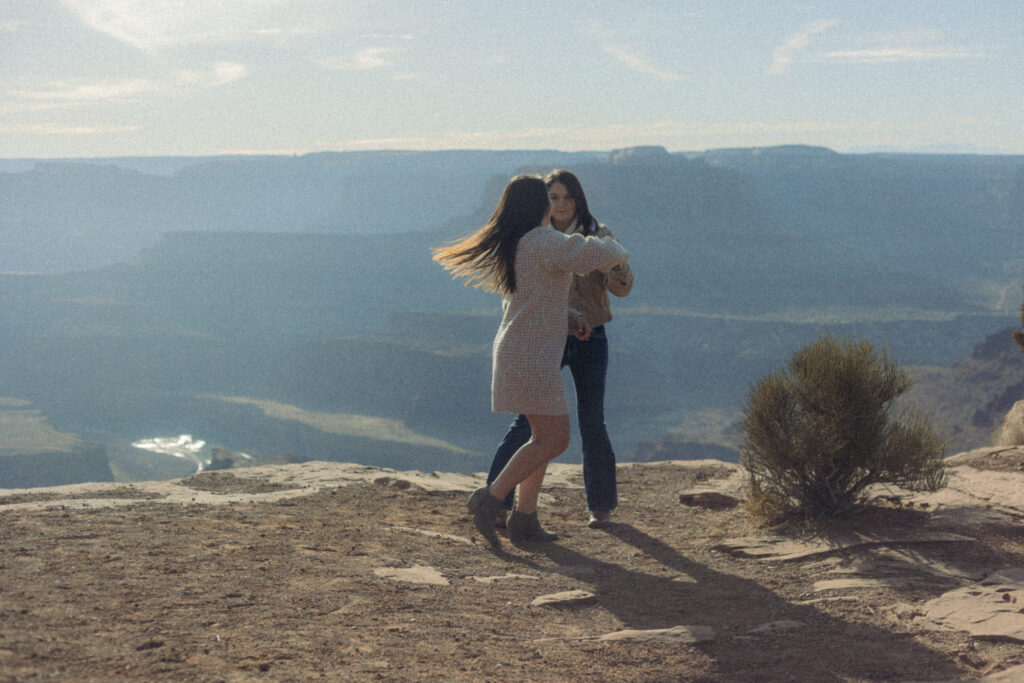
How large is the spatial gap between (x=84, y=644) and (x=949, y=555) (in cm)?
333

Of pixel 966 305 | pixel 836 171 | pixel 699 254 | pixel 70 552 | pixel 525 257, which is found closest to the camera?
pixel 70 552

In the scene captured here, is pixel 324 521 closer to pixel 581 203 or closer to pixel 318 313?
pixel 581 203

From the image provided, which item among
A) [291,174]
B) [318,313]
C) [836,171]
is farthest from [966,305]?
[291,174]

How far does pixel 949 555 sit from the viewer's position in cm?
386

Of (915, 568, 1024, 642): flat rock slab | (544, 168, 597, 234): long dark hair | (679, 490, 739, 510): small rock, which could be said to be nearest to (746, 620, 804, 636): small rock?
(915, 568, 1024, 642): flat rock slab

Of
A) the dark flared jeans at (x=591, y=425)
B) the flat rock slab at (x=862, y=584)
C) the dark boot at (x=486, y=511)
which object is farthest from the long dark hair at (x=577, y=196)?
the flat rock slab at (x=862, y=584)

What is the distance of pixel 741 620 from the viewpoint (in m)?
3.32

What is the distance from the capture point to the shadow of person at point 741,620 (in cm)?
275

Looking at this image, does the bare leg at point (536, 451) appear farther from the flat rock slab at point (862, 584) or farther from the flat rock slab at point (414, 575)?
the flat rock slab at point (862, 584)

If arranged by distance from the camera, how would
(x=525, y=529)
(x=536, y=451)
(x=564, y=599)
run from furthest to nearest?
(x=525, y=529) < (x=536, y=451) < (x=564, y=599)

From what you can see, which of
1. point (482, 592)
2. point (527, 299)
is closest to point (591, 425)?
point (527, 299)

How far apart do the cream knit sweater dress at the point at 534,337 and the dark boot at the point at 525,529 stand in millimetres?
689

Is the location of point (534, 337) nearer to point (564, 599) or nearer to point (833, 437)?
point (564, 599)

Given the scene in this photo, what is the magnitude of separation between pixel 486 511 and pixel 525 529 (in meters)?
0.24
